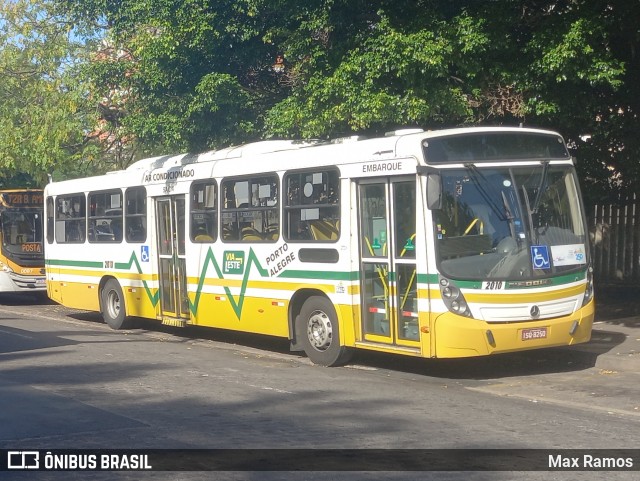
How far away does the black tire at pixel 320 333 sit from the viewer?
44.2 ft

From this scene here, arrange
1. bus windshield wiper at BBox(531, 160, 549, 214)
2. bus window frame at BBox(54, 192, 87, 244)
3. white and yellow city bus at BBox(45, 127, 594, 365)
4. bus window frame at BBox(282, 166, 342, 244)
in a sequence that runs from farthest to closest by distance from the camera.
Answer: bus window frame at BBox(54, 192, 87, 244) → bus window frame at BBox(282, 166, 342, 244) → bus windshield wiper at BBox(531, 160, 549, 214) → white and yellow city bus at BBox(45, 127, 594, 365)

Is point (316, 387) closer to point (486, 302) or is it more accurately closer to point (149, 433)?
point (486, 302)

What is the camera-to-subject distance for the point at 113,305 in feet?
63.3

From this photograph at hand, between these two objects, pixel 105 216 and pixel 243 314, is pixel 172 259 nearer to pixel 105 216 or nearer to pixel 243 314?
pixel 243 314

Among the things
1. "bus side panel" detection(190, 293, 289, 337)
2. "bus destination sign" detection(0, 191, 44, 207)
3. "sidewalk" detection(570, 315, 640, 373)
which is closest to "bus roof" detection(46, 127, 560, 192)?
"bus side panel" detection(190, 293, 289, 337)

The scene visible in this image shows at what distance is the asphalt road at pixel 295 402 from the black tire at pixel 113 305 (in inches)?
101

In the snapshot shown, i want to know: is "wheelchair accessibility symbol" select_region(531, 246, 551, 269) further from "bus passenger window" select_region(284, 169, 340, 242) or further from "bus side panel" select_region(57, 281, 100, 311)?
"bus side panel" select_region(57, 281, 100, 311)

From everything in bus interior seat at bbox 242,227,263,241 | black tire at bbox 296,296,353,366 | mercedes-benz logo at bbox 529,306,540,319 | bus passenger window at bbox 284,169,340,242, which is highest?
bus passenger window at bbox 284,169,340,242

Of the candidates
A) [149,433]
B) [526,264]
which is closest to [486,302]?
[526,264]

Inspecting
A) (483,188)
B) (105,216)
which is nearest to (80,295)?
(105,216)

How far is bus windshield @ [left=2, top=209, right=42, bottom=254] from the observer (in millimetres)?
25266

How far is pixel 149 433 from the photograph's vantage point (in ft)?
28.6

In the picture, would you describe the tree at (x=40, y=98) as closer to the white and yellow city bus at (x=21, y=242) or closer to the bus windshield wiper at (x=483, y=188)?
the white and yellow city bus at (x=21, y=242)

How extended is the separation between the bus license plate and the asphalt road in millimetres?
617
